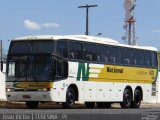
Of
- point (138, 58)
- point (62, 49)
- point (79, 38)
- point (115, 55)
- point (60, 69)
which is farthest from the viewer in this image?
point (138, 58)

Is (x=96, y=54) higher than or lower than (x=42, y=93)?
higher

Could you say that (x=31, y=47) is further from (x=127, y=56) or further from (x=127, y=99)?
(x=127, y=99)

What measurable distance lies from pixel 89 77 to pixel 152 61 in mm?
7665

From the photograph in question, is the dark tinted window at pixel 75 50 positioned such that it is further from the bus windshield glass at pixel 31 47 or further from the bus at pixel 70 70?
the bus windshield glass at pixel 31 47

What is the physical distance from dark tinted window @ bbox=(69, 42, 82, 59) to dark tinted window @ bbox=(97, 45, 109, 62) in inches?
73.6

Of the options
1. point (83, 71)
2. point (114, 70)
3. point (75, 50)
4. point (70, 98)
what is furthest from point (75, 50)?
point (114, 70)

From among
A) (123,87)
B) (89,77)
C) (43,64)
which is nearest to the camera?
(43,64)

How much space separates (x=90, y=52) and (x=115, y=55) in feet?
8.88

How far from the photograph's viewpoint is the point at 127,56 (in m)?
36.7

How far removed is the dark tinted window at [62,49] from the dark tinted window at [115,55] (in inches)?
184

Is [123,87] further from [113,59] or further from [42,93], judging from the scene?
[42,93]

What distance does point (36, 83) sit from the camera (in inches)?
1192

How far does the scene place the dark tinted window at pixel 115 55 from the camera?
3516 cm

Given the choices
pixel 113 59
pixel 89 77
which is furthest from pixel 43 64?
pixel 113 59
